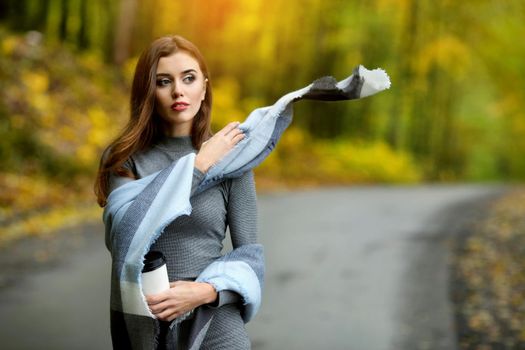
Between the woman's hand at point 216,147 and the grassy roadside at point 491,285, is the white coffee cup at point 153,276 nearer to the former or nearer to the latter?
the woman's hand at point 216,147

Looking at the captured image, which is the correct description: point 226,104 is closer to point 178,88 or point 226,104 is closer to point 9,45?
point 9,45

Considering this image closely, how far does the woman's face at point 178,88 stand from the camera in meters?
2.09

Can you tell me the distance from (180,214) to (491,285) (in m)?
6.87

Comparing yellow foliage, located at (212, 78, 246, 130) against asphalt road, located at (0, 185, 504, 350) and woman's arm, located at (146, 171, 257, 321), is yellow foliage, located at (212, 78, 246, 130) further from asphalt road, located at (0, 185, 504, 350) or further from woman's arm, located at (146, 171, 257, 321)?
woman's arm, located at (146, 171, 257, 321)

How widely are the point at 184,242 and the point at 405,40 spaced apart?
29556mm

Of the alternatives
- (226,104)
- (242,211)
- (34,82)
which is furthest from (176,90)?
(226,104)

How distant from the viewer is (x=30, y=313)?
21.7 feet

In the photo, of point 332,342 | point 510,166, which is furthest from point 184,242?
point 510,166

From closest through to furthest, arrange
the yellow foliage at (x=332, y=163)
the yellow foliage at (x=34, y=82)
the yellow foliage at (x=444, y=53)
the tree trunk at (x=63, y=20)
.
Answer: the yellow foliage at (x=34, y=82) < the yellow foliage at (x=332, y=163) < the tree trunk at (x=63, y=20) < the yellow foliage at (x=444, y=53)

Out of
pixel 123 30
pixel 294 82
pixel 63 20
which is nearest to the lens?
pixel 123 30

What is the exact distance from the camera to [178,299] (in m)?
1.91

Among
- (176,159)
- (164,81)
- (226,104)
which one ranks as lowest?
(176,159)

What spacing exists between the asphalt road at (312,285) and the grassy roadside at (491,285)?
18 centimetres

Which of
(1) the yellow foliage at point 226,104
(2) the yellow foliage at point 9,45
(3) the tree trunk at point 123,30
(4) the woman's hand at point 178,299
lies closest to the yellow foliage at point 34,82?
(2) the yellow foliage at point 9,45
